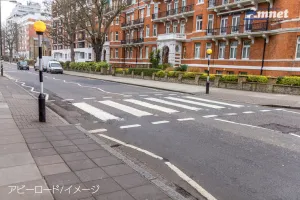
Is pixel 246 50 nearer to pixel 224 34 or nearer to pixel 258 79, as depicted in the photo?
pixel 224 34

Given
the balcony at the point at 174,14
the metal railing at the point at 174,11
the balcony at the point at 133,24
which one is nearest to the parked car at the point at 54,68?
the balcony at the point at 133,24

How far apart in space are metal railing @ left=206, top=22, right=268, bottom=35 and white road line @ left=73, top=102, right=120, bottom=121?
70.7 ft

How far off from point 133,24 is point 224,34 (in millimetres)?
23032

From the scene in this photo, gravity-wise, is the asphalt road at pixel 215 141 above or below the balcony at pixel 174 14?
below

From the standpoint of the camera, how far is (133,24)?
48656 mm

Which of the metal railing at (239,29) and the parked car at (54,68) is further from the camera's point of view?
the parked car at (54,68)

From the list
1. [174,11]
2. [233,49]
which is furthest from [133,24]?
[233,49]

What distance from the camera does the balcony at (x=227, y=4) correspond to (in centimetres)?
2694

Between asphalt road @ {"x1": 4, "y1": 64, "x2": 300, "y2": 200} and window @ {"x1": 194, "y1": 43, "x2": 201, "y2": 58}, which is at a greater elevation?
window @ {"x1": 194, "y1": 43, "x2": 201, "y2": 58}

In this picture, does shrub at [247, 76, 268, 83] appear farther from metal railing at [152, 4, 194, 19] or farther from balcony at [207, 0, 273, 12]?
metal railing at [152, 4, 194, 19]

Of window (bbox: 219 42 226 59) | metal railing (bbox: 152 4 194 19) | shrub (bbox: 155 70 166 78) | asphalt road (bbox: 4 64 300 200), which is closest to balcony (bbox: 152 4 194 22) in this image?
metal railing (bbox: 152 4 194 19)

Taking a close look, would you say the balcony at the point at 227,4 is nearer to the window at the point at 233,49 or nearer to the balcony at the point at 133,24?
the window at the point at 233,49

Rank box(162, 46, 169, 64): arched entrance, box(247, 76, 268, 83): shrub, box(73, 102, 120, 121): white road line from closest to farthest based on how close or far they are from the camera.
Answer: box(73, 102, 120, 121): white road line
box(247, 76, 268, 83): shrub
box(162, 46, 169, 64): arched entrance

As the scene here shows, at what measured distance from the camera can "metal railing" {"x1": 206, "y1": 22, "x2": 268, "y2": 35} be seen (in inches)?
1031
